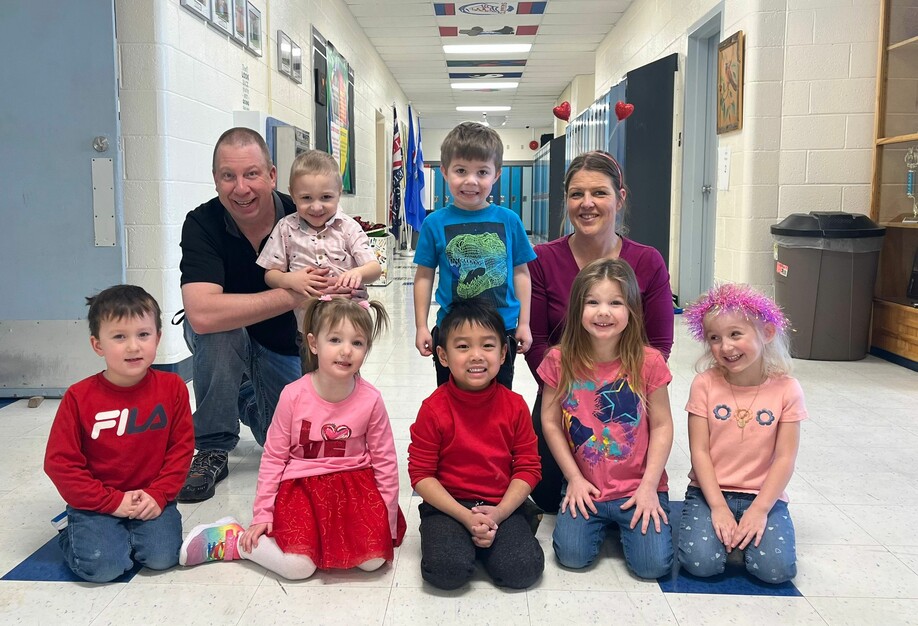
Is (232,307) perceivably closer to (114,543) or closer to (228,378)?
(228,378)

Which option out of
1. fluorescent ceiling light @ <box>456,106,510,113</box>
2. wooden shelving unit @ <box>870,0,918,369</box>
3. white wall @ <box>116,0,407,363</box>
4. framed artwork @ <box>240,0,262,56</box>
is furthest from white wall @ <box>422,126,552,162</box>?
white wall @ <box>116,0,407,363</box>

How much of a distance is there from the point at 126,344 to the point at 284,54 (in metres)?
4.07

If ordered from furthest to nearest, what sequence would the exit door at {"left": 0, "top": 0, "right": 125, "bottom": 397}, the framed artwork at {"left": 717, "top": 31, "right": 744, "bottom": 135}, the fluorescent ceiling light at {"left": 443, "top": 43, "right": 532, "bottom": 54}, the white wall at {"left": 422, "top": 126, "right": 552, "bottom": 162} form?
the white wall at {"left": 422, "top": 126, "right": 552, "bottom": 162}
the fluorescent ceiling light at {"left": 443, "top": 43, "right": 532, "bottom": 54}
the framed artwork at {"left": 717, "top": 31, "right": 744, "bottom": 135}
the exit door at {"left": 0, "top": 0, "right": 125, "bottom": 397}

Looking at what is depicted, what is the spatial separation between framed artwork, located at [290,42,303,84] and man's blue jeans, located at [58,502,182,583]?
4396 mm

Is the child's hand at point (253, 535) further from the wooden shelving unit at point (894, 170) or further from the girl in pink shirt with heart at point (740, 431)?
the wooden shelving unit at point (894, 170)

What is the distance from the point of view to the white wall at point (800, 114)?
4586mm

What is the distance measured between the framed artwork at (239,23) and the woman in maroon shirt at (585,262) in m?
2.79

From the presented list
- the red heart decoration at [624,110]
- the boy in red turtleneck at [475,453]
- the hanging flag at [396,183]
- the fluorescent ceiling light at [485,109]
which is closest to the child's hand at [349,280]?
the boy in red turtleneck at [475,453]

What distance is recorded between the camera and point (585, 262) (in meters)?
2.31

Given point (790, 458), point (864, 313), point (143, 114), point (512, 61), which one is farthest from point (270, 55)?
point (512, 61)

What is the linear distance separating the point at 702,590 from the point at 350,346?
989 mm

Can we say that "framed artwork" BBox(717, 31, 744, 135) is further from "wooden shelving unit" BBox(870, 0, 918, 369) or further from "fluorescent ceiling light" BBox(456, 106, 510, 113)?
"fluorescent ceiling light" BBox(456, 106, 510, 113)

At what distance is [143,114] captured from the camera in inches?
134

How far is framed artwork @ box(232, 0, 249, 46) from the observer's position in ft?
14.2
